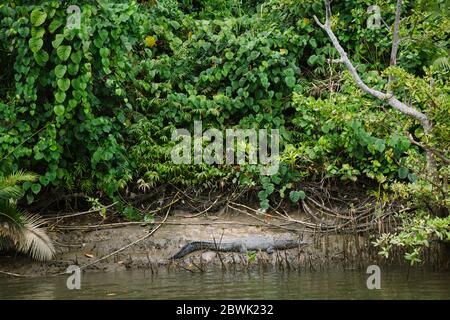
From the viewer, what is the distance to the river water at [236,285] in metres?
7.96

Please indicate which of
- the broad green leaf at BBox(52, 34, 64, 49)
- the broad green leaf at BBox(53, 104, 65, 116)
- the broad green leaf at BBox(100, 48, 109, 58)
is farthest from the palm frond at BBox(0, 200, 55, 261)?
the broad green leaf at BBox(100, 48, 109, 58)

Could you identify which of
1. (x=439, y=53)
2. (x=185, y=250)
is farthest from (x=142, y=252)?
(x=439, y=53)

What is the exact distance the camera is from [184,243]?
10.3 meters

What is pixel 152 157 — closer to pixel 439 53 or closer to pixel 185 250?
pixel 185 250

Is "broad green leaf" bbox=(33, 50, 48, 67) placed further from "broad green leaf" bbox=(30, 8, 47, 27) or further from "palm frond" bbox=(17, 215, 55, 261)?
"palm frond" bbox=(17, 215, 55, 261)

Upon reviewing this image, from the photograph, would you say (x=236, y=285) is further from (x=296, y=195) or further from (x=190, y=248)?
(x=296, y=195)

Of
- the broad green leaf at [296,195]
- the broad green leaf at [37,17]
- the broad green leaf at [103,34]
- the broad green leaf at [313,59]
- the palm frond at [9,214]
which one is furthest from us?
the broad green leaf at [313,59]

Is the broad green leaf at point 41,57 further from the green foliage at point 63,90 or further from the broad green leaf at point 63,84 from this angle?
the broad green leaf at point 63,84

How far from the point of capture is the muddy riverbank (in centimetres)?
972

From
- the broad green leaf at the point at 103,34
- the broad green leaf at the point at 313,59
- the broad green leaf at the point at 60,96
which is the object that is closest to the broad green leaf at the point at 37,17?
Answer: the broad green leaf at the point at 103,34

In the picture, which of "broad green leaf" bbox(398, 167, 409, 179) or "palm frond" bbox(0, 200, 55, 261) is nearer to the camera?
"palm frond" bbox(0, 200, 55, 261)

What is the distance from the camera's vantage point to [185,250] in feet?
33.0

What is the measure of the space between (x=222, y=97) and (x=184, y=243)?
2.45m

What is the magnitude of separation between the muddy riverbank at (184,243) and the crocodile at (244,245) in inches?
2.7
